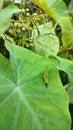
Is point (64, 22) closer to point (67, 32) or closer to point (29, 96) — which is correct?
point (67, 32)

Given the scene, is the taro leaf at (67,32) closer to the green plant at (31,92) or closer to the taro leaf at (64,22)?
the taro leaf at (64,22)

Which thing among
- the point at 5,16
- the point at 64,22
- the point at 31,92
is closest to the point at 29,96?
the point at 31,92

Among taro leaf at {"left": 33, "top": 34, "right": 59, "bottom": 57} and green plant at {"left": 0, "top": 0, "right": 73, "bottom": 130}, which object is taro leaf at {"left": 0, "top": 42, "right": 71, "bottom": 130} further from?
taro leaf at {"left": 33, "top": 34, "right": 59, "bottom": 57}

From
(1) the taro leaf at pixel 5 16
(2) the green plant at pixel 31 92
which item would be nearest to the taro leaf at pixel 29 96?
(2) the green plant at pixel 31 92

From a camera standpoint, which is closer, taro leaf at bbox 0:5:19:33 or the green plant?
the green plant

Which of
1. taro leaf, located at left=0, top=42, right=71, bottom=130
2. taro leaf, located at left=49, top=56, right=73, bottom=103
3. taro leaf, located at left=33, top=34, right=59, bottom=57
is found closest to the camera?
taro leaf, located at left=0, top=42, right=71, bottom=130

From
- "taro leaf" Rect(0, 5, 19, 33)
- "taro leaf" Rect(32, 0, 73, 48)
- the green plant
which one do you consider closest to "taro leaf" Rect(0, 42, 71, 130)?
the green plant

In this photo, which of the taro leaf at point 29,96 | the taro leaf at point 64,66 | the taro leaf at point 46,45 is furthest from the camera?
the taro leaf at point 46,45
